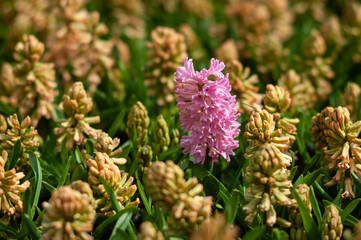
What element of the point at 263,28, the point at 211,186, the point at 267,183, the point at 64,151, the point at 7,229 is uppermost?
the point at 263,28

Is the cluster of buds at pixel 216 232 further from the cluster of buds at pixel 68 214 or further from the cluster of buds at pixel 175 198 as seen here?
the cluster of buds at pixel 68 214

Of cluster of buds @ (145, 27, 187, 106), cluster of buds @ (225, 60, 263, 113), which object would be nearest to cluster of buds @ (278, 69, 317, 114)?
cluster of buds @ (225, 60, 263, 113)

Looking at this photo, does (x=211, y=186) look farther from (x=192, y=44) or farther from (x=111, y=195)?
(x=192, y=44)

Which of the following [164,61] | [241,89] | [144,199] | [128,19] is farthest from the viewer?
[128,19]

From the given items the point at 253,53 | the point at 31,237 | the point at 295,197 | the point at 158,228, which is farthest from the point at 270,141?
the point at 253,53

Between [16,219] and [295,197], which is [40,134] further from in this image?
[295,197]

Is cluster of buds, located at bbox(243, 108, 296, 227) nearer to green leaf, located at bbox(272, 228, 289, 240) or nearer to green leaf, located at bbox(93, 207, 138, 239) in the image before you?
green leaf, located at bbox(272, 228, 289, 240)

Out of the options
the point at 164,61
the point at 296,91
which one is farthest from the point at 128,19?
the point at 296,91
